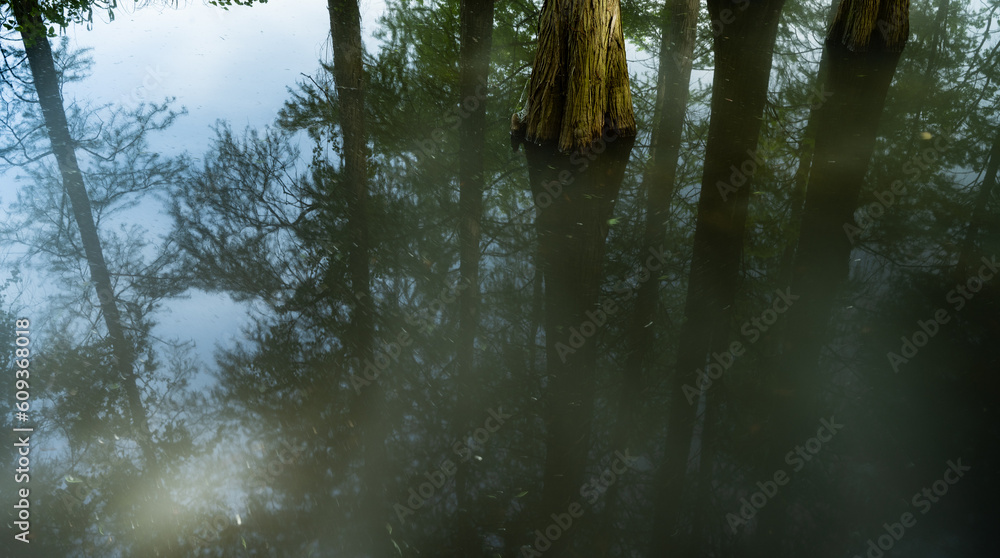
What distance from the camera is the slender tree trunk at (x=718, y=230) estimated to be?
3328mm

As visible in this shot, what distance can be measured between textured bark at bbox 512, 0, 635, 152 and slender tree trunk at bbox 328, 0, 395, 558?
2.03 meters

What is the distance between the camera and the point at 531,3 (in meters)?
11.2

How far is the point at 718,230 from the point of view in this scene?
5555 mm

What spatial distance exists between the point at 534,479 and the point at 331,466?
1121mm

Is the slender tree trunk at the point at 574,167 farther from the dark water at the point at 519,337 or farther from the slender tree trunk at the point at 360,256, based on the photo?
the slender tree trunk at the point at 360,256

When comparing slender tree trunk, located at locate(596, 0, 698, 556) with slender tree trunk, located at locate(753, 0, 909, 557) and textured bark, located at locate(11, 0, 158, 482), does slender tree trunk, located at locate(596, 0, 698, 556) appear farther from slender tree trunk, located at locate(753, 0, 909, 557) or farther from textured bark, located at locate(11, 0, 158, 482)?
textured bark, located at locate(11, 0, 158, 482)

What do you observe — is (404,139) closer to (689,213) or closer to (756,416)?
(689,213)

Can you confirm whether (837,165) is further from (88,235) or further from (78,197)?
(78,197)

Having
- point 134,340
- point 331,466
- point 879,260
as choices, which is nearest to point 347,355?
point 331,466

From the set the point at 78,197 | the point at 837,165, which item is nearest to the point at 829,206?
the point at 837,165

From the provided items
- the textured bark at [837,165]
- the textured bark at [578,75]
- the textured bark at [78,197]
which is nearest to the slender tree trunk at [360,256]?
the textured bark at [78,197]

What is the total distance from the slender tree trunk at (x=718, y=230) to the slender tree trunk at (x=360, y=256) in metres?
1.42

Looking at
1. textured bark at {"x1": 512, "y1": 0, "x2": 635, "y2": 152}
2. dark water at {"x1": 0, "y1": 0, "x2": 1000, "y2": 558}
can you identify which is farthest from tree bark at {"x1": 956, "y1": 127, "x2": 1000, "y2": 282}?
textured bark at {"x1": 512, "y1": 0, "x2": 635, "y2": 152}

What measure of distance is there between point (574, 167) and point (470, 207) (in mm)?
1243
